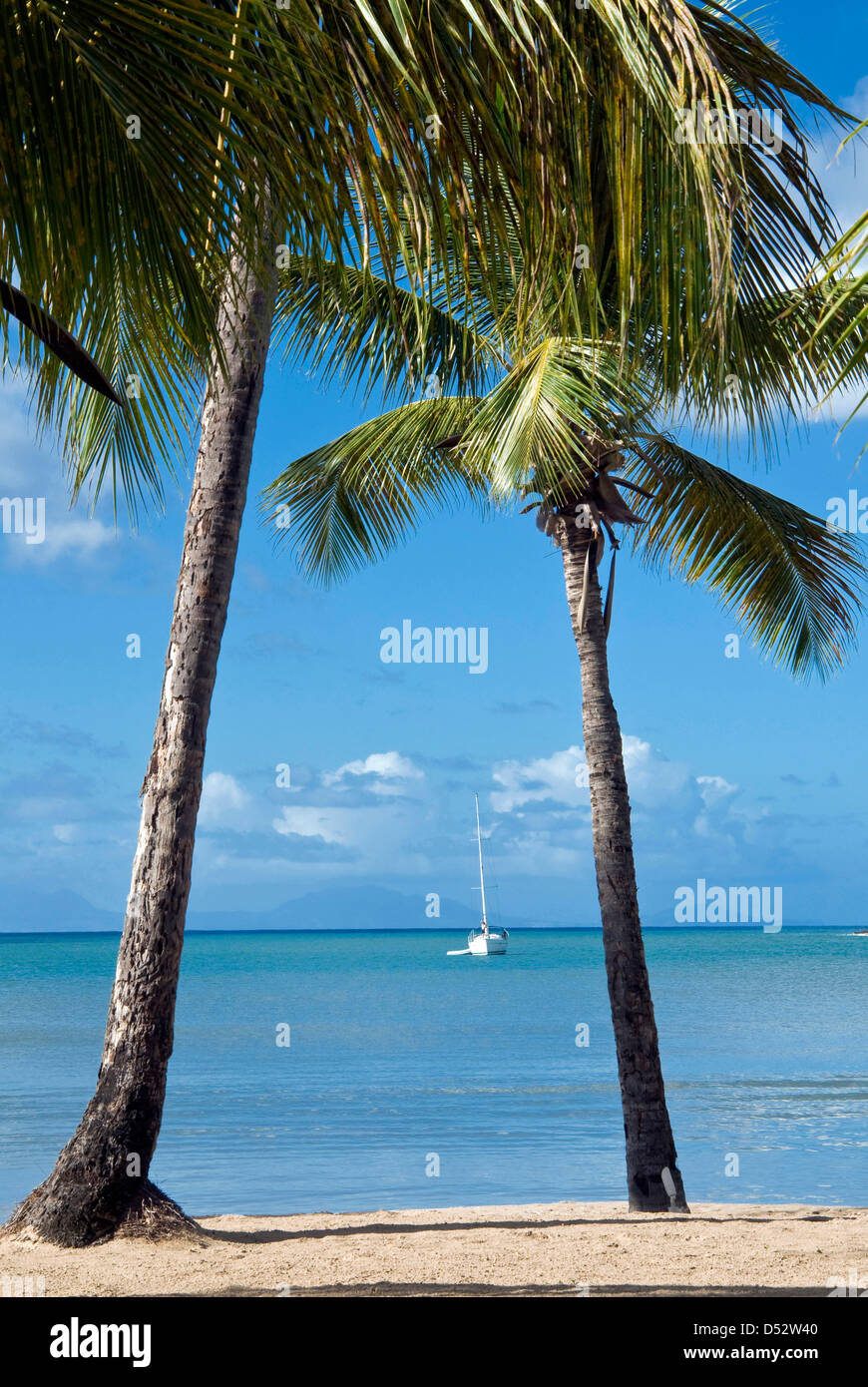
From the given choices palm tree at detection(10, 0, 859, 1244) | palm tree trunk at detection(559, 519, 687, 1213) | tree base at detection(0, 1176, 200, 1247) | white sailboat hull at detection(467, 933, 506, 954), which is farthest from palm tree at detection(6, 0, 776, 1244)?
white sailboat hull at detection(467, 933, 506, 954)

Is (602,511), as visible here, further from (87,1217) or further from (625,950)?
(87,1217)

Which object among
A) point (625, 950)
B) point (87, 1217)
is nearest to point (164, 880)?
point (87, 1217)

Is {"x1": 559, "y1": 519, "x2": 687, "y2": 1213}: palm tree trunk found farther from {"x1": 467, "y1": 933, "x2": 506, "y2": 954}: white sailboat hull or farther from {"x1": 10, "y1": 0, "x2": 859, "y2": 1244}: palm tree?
{"x1": 467, "y1": 933, "x2": 506, "y2": 954}: white sailboat hull

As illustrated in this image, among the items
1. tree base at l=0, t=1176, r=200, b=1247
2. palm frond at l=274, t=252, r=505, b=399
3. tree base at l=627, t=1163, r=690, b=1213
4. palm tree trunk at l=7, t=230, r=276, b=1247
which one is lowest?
tree base at l=627, t=1163, r=690, b=1213

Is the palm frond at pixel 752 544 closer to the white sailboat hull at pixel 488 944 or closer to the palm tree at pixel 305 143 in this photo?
the palm tree at pixel 305 143

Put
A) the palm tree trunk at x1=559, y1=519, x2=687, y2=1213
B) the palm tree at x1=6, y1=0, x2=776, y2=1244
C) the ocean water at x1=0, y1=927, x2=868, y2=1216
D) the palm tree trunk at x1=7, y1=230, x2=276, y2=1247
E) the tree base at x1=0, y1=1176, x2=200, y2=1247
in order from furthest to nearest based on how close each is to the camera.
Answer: the ocean water at x1=0, y1=927, x2=868, y2=1216 < the palm tree trunk at x1=559, y1=519, x2=687, y2=1213 < the palm tree trunk at x1=7, y1=230, x2=276, y2=1247 < the tree base at x1=0, y1=1176, x2=200, y2=1247 < the palm tree at x1=6, y1=0, x2=776, y2=1244

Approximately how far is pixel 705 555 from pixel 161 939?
5.82 metres

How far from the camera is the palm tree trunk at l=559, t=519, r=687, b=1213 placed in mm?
8961

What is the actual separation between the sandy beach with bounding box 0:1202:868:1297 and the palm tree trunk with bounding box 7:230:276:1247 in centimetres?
25

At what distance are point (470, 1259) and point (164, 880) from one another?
2754 millimetres

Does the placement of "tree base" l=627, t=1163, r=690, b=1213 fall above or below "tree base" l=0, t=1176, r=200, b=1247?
below

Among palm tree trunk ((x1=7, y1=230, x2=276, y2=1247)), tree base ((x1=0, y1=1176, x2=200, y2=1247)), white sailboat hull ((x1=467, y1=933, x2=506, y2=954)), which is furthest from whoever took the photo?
white sailboat hull ((x1=467, y1=933, x2=506, y2=954))

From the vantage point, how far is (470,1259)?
266 inches
